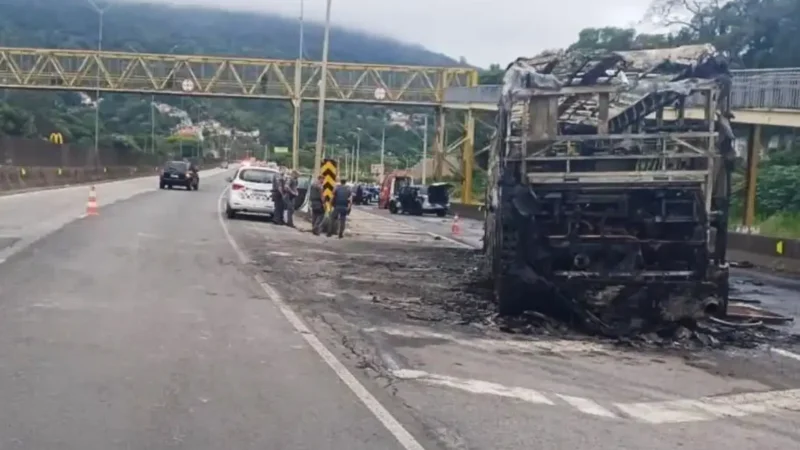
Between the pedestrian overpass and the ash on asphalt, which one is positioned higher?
the pedestrian overpass

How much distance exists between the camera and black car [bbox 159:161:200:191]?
2499 inches

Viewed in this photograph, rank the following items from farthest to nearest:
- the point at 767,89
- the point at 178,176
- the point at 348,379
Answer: the point at 178,176
the point at 767,89
the point at 348,379

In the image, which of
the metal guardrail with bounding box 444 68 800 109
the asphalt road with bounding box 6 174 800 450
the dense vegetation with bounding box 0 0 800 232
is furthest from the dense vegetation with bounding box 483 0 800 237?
the asphalt road with bounding box 6 174 800 450

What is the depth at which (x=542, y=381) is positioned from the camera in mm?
10336

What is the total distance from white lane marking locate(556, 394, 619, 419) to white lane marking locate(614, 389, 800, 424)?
0.15 metres

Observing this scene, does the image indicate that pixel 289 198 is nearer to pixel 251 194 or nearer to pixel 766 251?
pixel 251 194

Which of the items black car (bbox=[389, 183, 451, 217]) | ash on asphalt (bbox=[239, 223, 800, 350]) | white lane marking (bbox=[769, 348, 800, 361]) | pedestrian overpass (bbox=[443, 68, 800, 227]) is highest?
pedestrian overpass (bbox=[443, 68, 800, 227])

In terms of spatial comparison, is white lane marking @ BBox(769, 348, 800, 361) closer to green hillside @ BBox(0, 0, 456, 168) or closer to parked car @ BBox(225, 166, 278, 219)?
parked car @ BBox(225, 166, 278, 219)

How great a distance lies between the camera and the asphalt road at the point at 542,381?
8297 mm

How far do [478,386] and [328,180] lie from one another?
77.7 feet

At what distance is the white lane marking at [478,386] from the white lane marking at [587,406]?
0.55 ft

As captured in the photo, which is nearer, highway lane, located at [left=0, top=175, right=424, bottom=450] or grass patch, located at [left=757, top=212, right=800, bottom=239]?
highway lane, located at [left=0, top=175, right=424, bottom=450]

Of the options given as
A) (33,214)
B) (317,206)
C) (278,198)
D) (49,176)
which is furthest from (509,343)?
(49,176)

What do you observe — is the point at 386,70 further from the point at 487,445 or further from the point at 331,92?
the point at 487,445
